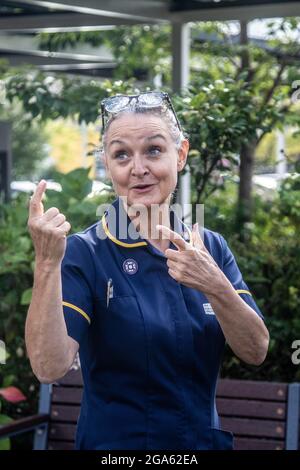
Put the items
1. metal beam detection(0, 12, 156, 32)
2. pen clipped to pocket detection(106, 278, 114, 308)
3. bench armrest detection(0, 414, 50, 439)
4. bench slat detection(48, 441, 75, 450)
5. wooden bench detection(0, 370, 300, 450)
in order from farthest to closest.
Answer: metal beam detection(0, 12, 156, 32) → bench slat detection(48, 441, 75, 450) → wooden bench detection(0, 370, 300, 450) → bench armrest detection(0, 414, 50, 439) → pen clipped to pocket detection(106, 278, 114, 308)

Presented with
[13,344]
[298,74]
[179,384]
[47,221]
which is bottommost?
[13,344]

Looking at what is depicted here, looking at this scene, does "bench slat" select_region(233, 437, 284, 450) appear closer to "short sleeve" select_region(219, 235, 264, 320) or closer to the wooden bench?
the wooden bench

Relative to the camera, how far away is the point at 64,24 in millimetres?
7398

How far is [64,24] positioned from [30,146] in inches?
941

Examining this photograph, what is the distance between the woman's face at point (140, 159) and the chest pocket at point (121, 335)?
0.29 m

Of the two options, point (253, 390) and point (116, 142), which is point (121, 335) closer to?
point (116, 142)

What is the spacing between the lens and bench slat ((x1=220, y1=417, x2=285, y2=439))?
13.8 feet

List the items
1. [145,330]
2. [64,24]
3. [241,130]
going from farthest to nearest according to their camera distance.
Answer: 1. [64,24]
2. [241,130]
3. [145,330]

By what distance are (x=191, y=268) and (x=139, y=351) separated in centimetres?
26

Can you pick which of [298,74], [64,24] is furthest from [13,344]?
[64,24]

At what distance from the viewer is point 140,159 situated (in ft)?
8.25

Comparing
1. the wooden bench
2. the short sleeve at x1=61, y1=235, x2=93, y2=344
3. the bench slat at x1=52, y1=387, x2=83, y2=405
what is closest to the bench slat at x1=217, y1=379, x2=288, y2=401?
the wooden bench

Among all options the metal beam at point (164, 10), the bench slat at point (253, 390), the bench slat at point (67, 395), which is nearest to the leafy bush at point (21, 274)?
the bench slat at point (67, 395)
